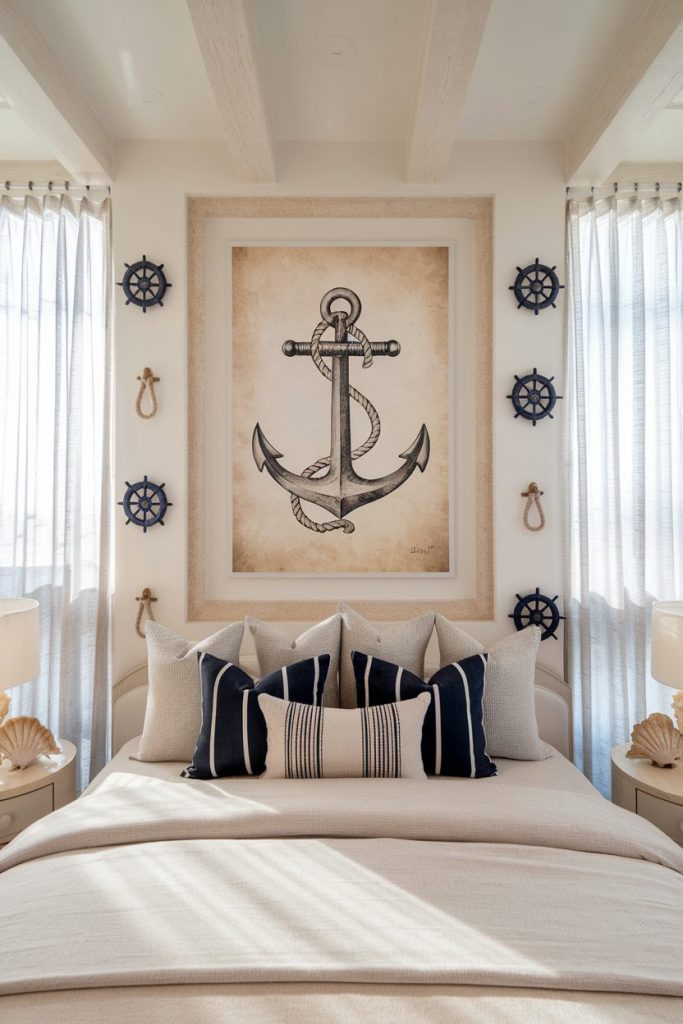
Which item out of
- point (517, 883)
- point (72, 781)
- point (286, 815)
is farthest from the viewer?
point (72, 781)

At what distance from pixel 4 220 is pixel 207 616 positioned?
6.21 feet

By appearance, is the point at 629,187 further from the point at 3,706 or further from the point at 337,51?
the point at 3,706

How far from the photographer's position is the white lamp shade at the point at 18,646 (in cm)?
220

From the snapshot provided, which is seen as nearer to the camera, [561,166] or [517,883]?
[517,883]

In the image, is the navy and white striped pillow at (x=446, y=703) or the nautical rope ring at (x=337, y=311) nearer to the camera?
the navy and white striped pillow at (x=446, y=703)

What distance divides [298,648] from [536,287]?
1749 mm

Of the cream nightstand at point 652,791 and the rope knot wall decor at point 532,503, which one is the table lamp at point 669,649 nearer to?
the cream nightstand at point 652,791

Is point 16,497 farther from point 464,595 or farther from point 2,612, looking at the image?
point 464,595

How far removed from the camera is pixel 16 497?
2.74 m

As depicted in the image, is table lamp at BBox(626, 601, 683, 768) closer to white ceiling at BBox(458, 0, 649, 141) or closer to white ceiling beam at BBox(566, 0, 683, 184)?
white ceiling beam at BBox(566, 0, 683, 184)

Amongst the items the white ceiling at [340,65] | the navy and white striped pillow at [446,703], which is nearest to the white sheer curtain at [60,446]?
the white ceiling at [340,65]

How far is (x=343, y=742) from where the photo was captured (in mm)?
1934

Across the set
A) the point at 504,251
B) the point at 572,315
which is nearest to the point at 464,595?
the point at 572,315

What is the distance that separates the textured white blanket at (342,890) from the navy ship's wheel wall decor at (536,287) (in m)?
1.88
